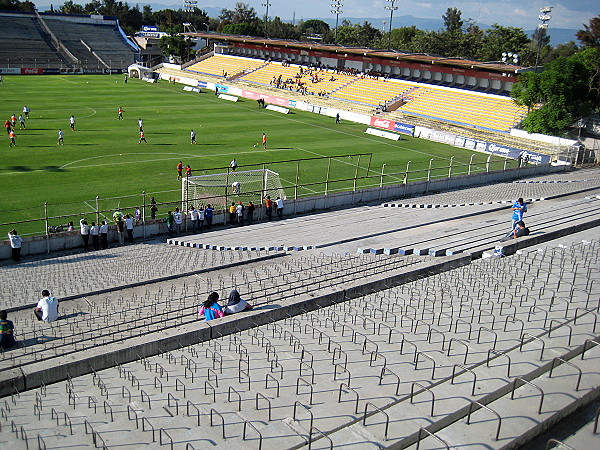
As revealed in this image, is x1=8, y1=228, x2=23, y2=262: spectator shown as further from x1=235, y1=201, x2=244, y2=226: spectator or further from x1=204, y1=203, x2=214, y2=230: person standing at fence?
x1=235, y1=201, x2=244, y2=226: spectator

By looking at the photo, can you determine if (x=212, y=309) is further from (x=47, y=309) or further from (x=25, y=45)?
(x=25, y=45)

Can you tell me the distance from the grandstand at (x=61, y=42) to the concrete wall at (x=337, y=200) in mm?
65400

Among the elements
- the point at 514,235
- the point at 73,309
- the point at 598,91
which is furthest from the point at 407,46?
the point at 73,309

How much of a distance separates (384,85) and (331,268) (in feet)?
178

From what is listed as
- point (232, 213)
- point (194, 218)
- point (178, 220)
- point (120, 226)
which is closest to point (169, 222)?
point (178, 220)

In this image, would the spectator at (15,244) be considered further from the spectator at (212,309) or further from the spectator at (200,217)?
the spectator at (212,309)

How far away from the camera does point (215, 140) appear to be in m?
47.1

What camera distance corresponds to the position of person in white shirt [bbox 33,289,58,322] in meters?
14.6

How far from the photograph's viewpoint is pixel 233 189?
30406mm

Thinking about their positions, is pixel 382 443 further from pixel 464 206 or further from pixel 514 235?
pixel 464 206

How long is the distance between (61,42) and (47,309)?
8968cm

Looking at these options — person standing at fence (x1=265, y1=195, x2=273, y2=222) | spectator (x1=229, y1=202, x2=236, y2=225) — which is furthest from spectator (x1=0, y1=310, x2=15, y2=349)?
person standing at fence (x1=265, y1=195, x2=273, y2=222)

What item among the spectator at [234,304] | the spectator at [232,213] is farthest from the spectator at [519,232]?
the spectator at [232,213]

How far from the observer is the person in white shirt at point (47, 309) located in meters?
14.6
